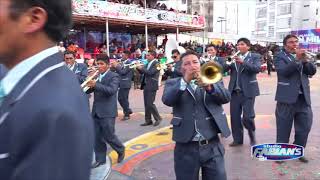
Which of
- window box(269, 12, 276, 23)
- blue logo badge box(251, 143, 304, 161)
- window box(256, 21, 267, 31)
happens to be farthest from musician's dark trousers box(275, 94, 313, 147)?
window box(256, 21, 267, 31)

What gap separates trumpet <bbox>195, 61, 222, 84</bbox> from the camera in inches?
143

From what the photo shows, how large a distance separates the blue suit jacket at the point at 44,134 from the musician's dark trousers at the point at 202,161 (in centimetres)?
251

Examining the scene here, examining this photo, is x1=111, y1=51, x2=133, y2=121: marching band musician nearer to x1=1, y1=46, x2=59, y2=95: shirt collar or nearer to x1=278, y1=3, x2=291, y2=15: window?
x1=1, y1=46, x2=59, y2=95: shirt collar

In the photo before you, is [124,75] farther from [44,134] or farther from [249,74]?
[44,134]

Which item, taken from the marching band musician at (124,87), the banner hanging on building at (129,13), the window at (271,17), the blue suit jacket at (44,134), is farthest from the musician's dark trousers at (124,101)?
the window at (271,17)

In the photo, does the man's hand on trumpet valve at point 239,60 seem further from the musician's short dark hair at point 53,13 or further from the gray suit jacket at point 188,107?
the musician's short dark hair at point 53,13

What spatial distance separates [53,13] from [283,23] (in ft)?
272

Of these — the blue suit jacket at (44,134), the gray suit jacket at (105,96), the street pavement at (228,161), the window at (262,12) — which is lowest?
the street pavement at (228,161)

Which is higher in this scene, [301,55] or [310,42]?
[310,42]

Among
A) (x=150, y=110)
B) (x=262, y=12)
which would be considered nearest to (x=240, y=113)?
(x=150, y=110)

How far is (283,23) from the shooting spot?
3125 inches

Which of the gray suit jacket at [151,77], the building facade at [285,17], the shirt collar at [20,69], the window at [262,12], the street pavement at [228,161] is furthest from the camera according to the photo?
the window at [262,12]

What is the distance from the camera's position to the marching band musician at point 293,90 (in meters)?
5.56

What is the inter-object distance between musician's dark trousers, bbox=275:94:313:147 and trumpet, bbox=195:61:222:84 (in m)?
2.37
